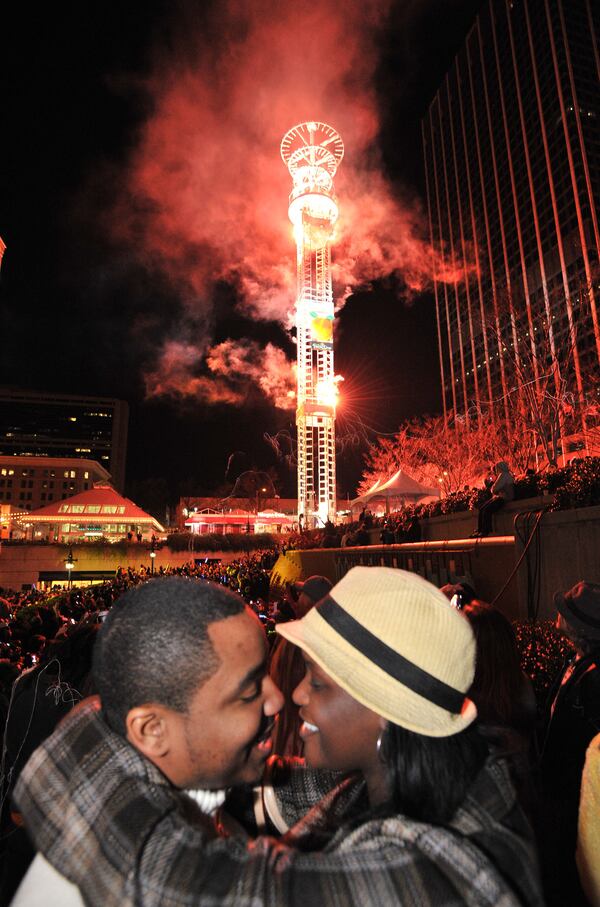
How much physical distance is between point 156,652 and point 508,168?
278ft

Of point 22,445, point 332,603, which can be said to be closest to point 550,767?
point 332,603

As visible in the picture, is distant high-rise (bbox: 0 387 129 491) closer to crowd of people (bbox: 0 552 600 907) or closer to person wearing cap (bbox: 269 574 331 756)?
person wearing cap (bbox: 269 574 331 756)

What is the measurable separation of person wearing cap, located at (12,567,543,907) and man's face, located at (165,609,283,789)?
6.2 inches

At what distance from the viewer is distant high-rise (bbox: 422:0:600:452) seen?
4769 centimetres

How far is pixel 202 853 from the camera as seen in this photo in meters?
0.94

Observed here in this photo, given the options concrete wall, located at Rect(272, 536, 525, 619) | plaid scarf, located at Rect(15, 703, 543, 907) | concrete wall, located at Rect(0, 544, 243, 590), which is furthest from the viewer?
concrete wall, located at Rect(0, 544, 243, 590)

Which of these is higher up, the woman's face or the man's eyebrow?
the man's eyebrow

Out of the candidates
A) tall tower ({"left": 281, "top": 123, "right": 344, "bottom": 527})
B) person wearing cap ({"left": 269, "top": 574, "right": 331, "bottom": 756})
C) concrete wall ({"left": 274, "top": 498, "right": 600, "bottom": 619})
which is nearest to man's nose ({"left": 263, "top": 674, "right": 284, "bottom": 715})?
person wearing cap ({"left": 269, "top": 574, "right": 331, "bottom": 756})

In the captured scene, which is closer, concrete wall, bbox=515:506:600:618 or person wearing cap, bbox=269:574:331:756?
person wearing cap, bbox=269:574:331:756

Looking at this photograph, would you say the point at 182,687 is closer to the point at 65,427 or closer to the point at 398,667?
the point at 398,667

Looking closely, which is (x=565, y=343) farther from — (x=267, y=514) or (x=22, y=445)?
(x=22, y=445)

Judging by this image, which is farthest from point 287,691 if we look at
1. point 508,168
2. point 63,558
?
point 508,168

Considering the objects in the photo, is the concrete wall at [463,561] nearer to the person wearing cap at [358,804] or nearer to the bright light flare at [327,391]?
the person wearing cap at [358,804]

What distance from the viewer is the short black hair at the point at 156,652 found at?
126 centimetres
